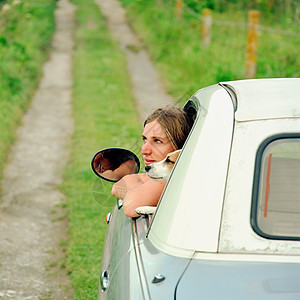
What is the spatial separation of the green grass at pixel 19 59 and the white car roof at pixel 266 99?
583cm

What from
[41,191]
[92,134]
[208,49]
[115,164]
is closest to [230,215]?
[115,164]

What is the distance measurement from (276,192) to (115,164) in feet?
4.09

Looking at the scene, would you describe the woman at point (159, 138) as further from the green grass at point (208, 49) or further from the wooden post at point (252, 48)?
the wooden post at point (252, 48)

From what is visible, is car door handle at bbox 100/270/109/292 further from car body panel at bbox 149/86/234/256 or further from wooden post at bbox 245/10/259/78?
wooden post at bbox 245/10/259/78

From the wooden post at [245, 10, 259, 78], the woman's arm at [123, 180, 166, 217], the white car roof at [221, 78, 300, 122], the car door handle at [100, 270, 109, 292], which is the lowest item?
the wooden post at [245, 10, 259, 78]

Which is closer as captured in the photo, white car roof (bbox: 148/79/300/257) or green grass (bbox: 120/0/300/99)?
white car roof (bbox: 148/79/300/257)

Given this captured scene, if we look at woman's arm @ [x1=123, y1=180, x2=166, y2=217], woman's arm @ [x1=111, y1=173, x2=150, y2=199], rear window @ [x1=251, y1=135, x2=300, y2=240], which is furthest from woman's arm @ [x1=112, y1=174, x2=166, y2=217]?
rear window @ [x1=251, y1=135, x2=300, y2=240]

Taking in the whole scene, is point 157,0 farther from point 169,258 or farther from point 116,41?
point 169,258

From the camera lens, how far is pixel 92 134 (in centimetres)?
912

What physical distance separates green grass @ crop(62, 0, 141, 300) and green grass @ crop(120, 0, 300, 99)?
1.11 metres

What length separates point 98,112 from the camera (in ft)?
34.8

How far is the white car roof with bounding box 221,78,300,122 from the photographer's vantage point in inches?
76.0

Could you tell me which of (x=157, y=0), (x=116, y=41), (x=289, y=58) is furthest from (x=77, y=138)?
(x=157, y=0)

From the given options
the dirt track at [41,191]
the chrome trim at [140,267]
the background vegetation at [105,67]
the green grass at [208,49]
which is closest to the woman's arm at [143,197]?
the chrome trim at [140,267]
